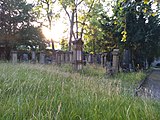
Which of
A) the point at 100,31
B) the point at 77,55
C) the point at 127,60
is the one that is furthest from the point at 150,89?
the point at 100,31

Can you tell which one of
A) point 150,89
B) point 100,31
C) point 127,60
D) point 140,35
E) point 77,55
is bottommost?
point 150,89

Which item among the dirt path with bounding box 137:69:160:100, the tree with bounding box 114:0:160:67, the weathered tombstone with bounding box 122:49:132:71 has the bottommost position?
the dirt path with bounding box 137:69:160:100

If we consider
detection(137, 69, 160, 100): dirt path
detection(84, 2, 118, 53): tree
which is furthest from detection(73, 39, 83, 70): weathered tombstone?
detection(84, 2, 118, 53): tree

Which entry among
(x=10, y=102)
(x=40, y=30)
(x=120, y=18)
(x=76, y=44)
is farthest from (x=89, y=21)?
(x=10, y=102)

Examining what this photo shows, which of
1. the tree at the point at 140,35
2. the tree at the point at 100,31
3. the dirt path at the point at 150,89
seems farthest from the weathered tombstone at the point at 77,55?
the tree at the point at 140,35

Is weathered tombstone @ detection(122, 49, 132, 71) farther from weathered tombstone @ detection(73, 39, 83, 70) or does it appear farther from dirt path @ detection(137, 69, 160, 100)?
dirt path @ detection(137, 69, 160, 100)

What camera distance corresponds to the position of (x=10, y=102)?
323 cm

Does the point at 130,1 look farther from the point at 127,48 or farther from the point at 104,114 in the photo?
the point at 127,48

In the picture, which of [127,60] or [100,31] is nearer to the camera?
[127,60]

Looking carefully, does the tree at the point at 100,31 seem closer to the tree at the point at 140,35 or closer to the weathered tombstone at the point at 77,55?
the tree at the point at 140,35

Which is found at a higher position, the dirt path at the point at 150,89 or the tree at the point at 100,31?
the tree at the point at 100,31

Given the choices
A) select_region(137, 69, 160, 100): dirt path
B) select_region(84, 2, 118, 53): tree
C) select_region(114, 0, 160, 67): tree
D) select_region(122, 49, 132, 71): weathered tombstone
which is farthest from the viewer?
select_region(84, 2, 118, 53): tree

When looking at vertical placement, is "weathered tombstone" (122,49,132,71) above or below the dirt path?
above

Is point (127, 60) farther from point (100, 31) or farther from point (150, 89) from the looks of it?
point (100, 31)
